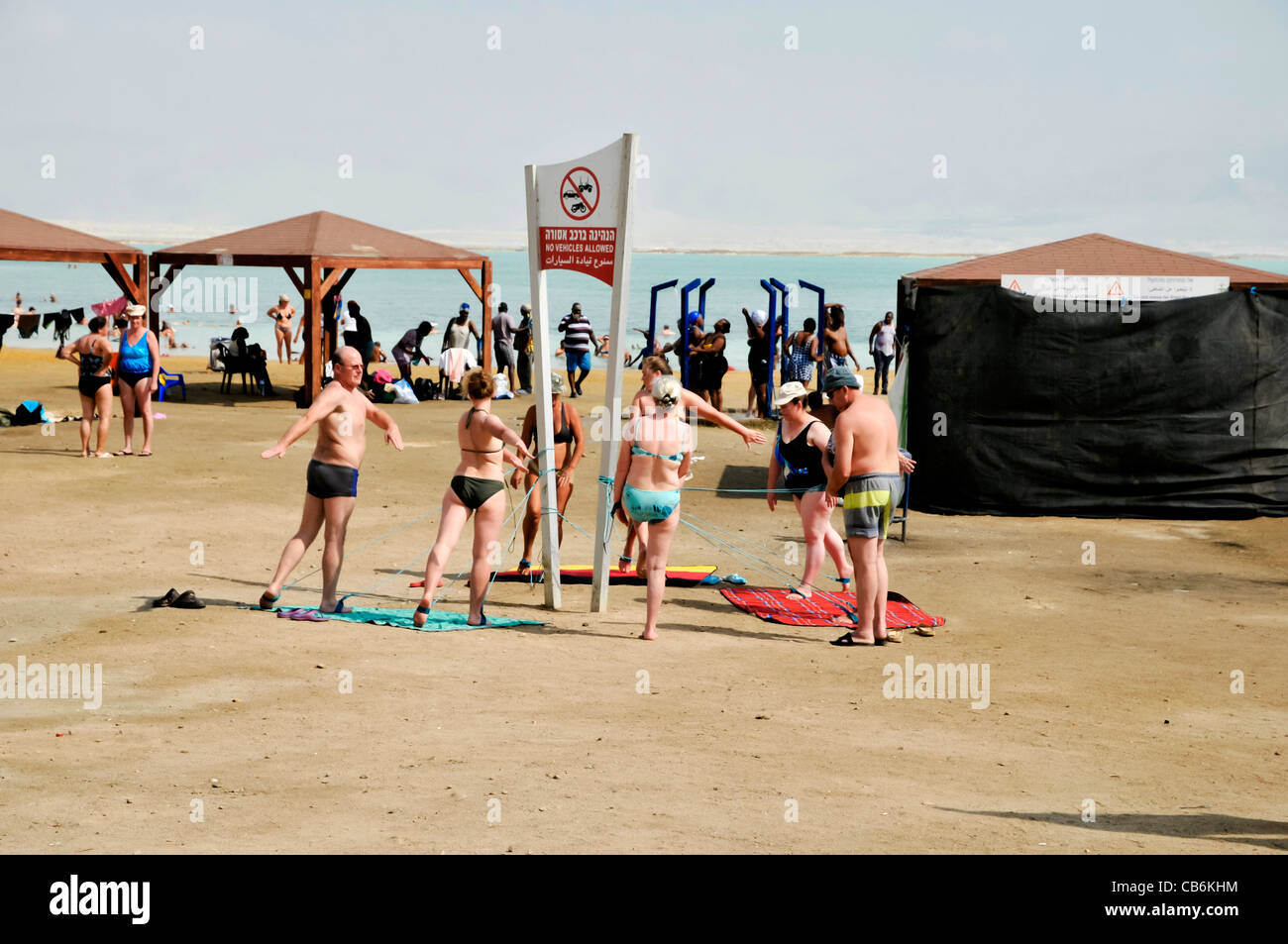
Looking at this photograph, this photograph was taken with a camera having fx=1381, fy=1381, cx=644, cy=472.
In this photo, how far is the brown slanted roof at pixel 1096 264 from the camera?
1523 cm

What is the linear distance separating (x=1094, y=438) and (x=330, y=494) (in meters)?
8.45

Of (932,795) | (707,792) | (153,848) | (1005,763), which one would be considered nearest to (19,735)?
(153,848)

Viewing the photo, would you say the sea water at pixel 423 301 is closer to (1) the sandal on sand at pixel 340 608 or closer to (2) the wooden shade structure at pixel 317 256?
(2) the wooden shade structure at pixel 317 256

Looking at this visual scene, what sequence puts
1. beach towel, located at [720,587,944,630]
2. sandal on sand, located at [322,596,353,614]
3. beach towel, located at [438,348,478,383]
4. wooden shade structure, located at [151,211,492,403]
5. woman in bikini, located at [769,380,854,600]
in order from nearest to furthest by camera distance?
sandal on sand, located at [322,596,353,614]
beach towel, located at [720,587,944,630]
woman in bikini, located at [769,380,854,600]
wooden shade structure, located at [151,211,492,403]
beach towel, located at [438,348,478,383]

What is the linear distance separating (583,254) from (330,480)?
2366 mm

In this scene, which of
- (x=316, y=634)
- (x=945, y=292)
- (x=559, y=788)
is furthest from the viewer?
(x=945, y=292)

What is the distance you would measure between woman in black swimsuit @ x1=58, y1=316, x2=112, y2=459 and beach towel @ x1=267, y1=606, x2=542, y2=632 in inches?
286

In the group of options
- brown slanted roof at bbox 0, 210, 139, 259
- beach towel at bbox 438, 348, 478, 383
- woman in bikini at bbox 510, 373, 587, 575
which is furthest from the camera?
beach towel at bbox 438, 348, 478, 383

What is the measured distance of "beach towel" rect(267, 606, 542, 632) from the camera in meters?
8.99

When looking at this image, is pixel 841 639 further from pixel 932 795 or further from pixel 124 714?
→ pixel 124 714

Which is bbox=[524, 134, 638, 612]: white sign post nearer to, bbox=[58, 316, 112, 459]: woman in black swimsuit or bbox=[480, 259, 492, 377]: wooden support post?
bbox=[58, 316, 112, 459]: woman in black swimsuit

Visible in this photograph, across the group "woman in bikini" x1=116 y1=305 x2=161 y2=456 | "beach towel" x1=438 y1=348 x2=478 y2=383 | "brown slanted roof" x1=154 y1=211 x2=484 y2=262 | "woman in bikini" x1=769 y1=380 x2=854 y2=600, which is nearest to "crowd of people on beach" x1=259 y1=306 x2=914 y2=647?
"woman in bikini" x1=769 y1=380 x2=854 y2=600

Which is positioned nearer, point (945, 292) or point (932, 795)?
point (932, 795)

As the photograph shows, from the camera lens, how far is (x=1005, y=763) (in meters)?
6.35
